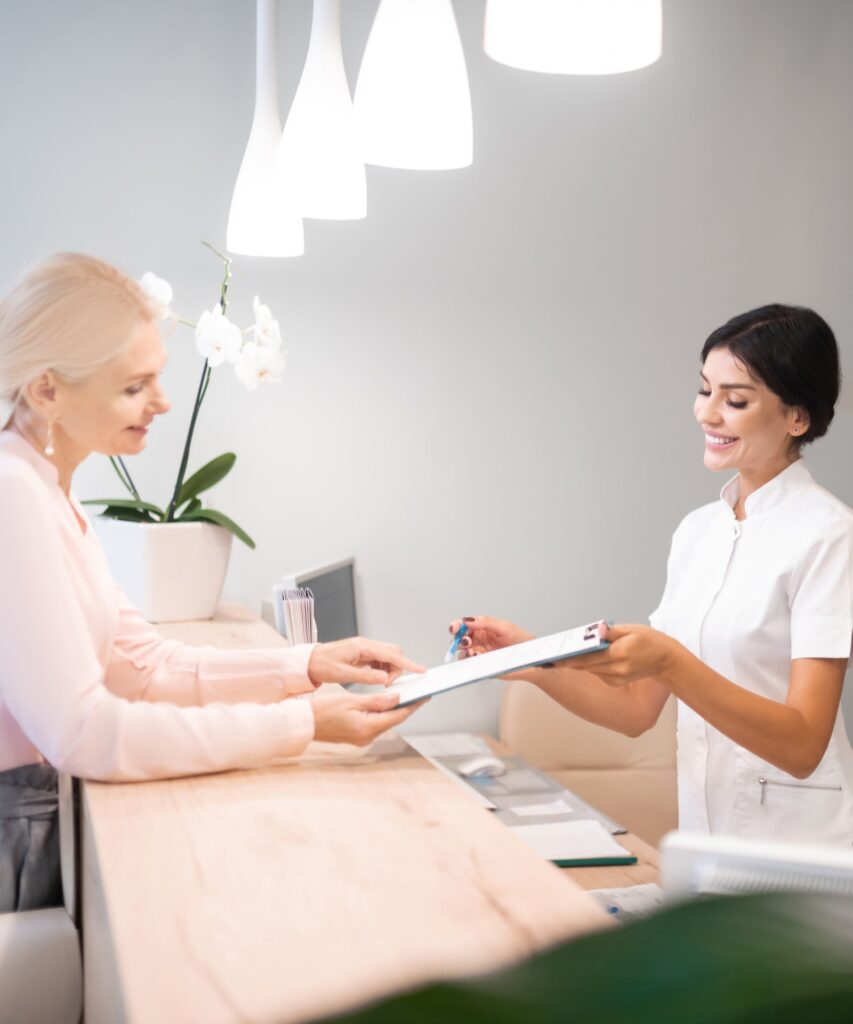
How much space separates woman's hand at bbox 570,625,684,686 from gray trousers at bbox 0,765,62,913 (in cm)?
74

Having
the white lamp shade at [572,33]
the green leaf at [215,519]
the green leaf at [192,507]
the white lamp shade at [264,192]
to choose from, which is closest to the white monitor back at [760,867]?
the white lamp shade at [572,33]

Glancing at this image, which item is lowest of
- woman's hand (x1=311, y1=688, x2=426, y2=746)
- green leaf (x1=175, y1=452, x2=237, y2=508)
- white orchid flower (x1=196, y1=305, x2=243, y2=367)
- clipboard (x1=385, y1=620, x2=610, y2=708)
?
woman's hand (x1=311, y1=688, x2=426, y2=746)

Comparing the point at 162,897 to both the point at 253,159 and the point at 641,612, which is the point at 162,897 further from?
the point at 641,612

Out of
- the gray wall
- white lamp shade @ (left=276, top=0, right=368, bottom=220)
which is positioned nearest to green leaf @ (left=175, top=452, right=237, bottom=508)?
the gray wall

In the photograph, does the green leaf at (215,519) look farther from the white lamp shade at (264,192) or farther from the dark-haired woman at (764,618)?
the dark-haired woman at (764,618)

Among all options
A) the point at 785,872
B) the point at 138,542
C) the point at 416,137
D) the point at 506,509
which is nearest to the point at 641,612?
the point at 506,509

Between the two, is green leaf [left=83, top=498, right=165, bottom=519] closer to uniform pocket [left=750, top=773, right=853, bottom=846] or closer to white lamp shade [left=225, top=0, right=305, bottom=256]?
white lamp shade [left=225, top=0, right=305, bottom=256]

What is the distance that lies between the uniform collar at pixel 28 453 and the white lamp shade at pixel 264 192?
105 cm

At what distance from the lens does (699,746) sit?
6.81 feet

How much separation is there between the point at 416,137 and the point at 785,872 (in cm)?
123

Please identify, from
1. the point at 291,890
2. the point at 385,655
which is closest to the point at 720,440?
the point at 385,655

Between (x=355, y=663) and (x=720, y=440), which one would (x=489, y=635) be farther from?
(x=720, y=440)

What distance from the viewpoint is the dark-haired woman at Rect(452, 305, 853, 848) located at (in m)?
1.84

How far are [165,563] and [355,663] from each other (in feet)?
3.36
